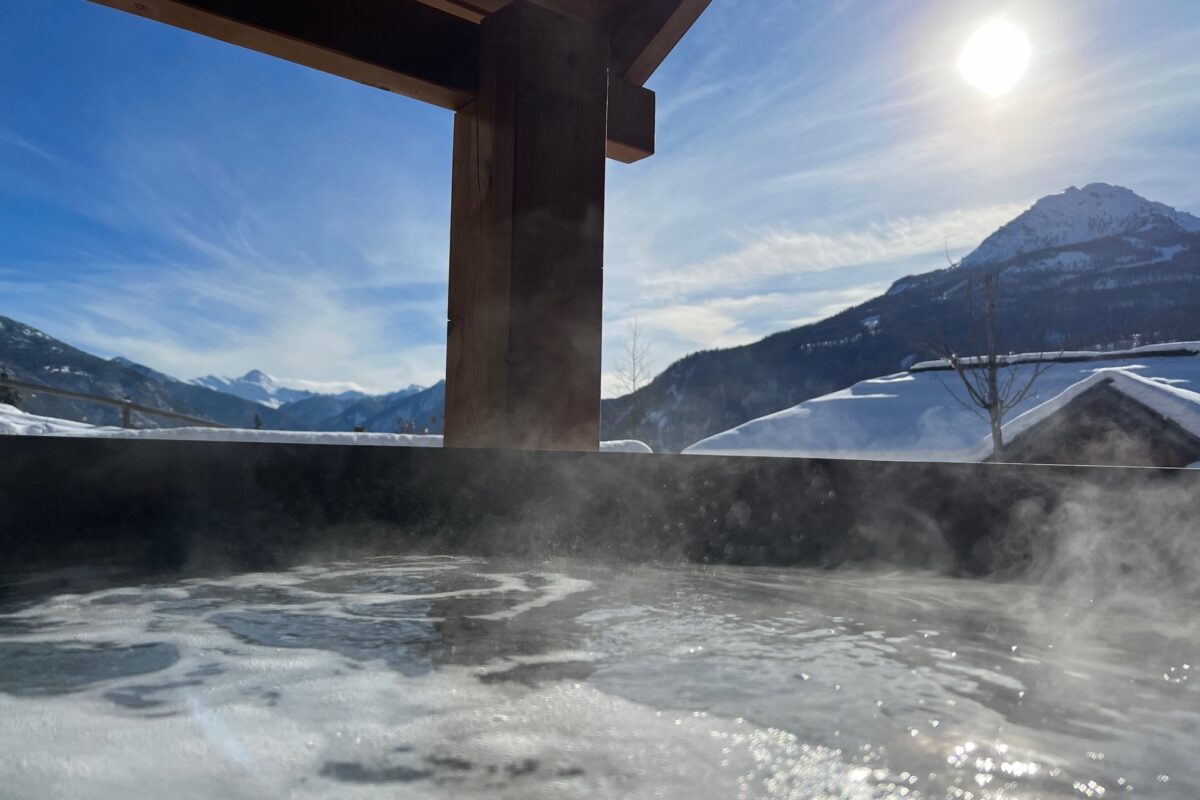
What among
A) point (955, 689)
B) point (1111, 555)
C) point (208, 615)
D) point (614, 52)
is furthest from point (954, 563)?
point (614, 52)

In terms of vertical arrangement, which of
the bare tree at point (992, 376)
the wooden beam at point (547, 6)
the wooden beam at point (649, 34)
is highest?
the bare tree at point (992, 376)

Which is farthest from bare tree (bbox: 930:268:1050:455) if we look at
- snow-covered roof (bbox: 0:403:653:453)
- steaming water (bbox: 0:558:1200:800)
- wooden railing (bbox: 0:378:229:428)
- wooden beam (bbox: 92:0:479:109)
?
steaming water (bbox: 0:558:1200:800)

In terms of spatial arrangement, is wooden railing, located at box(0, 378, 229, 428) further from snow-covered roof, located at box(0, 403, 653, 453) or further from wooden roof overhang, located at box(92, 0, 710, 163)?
wooden roof overhang, located at box(92, 0, 710, 163)

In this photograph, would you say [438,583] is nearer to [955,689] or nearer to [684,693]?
[684,693]

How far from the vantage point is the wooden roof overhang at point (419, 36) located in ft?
6.19

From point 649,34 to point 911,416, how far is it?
57.9ft

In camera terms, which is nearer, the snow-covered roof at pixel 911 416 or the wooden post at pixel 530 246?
the wooden post at pixel 530 246

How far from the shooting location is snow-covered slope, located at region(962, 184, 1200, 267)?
96438mm

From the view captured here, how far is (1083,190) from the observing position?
118750mm

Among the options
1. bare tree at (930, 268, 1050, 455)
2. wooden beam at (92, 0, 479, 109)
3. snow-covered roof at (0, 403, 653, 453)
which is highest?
bare tree at (930, 268, 1050, 455)

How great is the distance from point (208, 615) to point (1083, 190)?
A: 148 m

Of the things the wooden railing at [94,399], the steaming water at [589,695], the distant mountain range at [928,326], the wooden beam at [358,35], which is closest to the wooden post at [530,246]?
the wooden beam at [358,35]

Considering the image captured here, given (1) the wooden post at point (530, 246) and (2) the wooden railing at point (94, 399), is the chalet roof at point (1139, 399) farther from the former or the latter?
(2) the wooden railing at point (94, 399)

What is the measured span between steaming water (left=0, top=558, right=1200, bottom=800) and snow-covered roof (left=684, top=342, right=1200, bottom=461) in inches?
556
